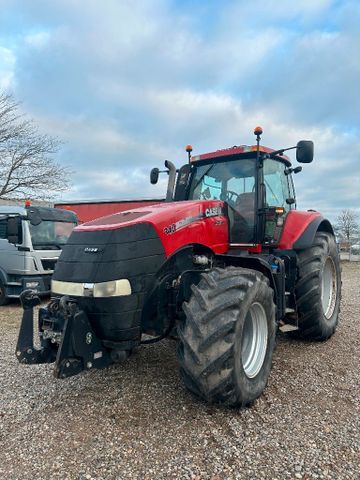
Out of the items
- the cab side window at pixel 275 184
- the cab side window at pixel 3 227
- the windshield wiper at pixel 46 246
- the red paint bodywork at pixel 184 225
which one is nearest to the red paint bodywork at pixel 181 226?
the red paint bodywork at pixel 184 225

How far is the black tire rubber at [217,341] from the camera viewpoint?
286cm

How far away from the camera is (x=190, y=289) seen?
3.50m

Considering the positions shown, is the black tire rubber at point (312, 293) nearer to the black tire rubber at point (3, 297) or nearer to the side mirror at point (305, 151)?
the side mirror at point (305, 151)

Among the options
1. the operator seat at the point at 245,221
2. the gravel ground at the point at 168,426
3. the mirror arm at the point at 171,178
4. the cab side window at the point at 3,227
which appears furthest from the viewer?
the cab side window at the point at 3,227

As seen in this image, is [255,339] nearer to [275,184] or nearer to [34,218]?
[275,184]

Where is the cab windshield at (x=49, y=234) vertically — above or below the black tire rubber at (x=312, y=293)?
above

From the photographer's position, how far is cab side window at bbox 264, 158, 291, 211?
4.60 metres

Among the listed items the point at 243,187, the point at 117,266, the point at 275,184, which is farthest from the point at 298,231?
the point at 117,266

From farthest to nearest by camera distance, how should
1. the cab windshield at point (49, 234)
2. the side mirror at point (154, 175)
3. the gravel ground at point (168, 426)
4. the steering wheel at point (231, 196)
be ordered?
the cab windshield at point (49, 234)
the side mirror at point (154, 175)
the steering wheel at point (231, 196)
the gravel ground at point (168, 426)

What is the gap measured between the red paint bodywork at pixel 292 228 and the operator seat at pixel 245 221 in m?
0.52

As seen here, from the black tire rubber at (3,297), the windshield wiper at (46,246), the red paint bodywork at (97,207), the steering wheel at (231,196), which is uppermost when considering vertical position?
the red paint bodywork at (97,207)

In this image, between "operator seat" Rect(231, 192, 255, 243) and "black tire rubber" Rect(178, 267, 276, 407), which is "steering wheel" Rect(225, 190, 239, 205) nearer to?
"operator seat" Rect(231, 192, 255, 243)

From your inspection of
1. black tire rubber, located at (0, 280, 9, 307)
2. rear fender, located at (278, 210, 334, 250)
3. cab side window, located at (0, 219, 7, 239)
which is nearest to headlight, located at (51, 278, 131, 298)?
rear fender, located at (278, 210, 334, 250)

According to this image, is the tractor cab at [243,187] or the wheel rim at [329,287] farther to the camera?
the wheel rim at [329,287]
